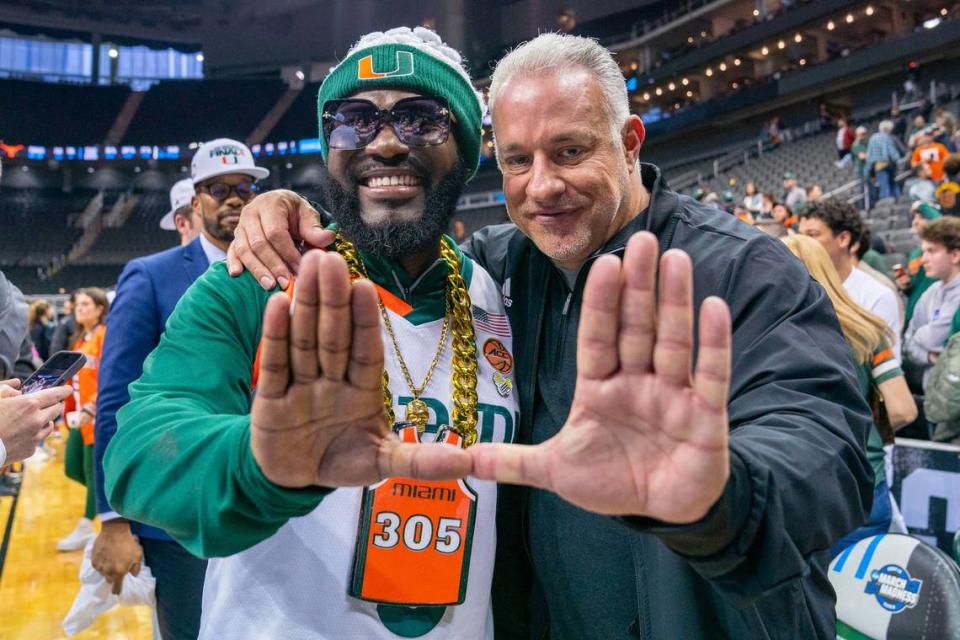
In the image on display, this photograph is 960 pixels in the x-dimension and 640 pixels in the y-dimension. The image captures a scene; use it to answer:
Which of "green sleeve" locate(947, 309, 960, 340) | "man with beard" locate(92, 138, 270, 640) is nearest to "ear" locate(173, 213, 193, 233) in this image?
"man with beard" locate(92, 138, 270, 640)

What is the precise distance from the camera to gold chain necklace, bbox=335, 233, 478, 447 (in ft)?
4.71

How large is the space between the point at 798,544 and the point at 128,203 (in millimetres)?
33783

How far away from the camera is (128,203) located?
1206 inches

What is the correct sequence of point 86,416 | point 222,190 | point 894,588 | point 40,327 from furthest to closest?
point 40,327 → point 86,416 → point 222,190 → point 894,588

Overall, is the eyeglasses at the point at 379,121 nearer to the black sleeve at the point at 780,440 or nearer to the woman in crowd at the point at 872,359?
the black sleeve at the point at 780,440

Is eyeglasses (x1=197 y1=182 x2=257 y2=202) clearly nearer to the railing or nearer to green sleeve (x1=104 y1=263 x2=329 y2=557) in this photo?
green sleeve (x1=104 y1=263 x2=329 y2=557)

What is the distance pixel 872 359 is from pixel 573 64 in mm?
2030

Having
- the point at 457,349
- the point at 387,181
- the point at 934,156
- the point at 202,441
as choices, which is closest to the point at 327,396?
the point at 202,441

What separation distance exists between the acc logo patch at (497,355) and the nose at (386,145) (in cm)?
46

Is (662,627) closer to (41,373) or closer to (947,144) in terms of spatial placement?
(41,373)

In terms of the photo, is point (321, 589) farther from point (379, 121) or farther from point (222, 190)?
point (222, 190)

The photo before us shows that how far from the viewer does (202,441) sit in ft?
3.34

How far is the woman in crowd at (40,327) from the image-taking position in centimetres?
873

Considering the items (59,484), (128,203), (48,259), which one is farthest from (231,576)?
(128,203)
